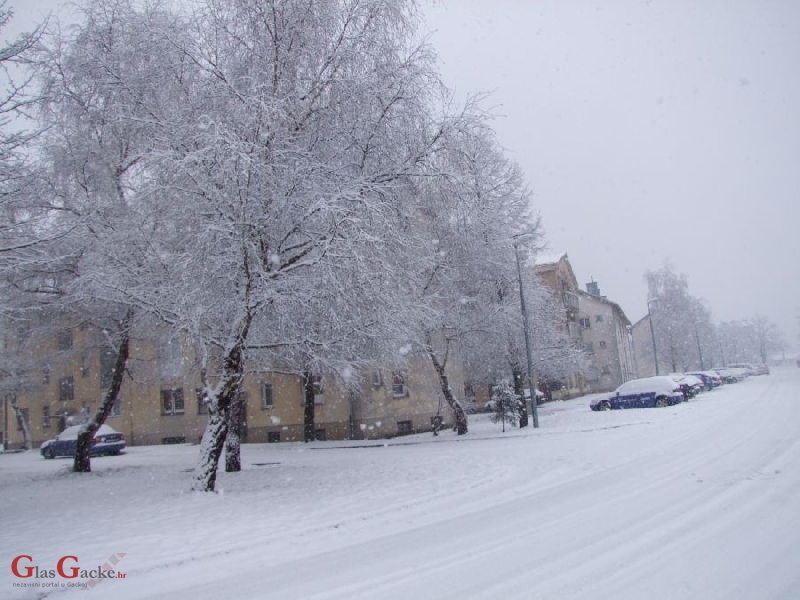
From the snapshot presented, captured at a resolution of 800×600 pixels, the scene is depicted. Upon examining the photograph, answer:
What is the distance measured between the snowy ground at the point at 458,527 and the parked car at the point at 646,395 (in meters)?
13.3

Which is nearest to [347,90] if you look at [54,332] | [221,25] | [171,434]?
[221,25]

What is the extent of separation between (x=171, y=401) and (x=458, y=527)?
2684 cm

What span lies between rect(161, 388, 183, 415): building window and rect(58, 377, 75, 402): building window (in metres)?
7.79

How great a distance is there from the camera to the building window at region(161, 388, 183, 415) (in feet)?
99.2

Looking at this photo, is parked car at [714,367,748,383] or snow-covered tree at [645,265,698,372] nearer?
parked car at [714,367,748,383]

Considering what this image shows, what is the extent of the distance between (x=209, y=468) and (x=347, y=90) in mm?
7825

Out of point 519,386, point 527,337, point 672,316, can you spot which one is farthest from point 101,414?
point 672,316

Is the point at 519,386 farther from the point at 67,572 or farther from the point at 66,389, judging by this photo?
the point at 66,389

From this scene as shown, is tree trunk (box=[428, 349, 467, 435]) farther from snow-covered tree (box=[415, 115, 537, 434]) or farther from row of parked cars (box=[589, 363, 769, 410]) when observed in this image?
row of parked cars (box=[589, 363, 769, 410])

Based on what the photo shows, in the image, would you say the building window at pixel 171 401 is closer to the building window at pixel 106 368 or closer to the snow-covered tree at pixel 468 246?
the building window at pixel 106 368

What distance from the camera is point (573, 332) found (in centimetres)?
5059

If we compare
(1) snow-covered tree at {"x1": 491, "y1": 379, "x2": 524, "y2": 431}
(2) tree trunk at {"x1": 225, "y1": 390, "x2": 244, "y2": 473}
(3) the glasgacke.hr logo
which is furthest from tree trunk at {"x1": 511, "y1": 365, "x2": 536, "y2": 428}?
(3) the glasgacke.hr logo

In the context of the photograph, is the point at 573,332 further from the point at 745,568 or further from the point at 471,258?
the point at 745,568

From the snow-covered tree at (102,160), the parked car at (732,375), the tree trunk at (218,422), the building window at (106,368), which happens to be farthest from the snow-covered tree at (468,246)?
the parked car at (732,375)
